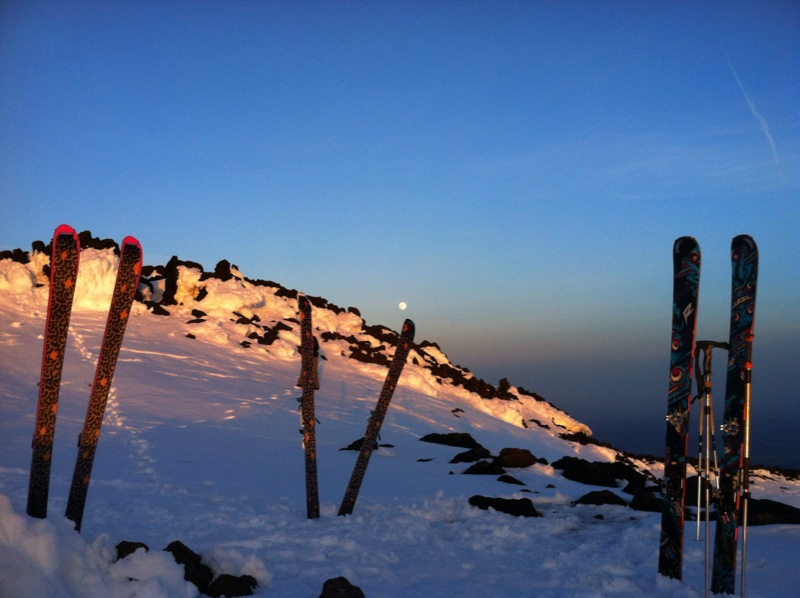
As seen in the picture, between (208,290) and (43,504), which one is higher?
(208,290)

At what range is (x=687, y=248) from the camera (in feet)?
22.3

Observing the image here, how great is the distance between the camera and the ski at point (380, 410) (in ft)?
30.6

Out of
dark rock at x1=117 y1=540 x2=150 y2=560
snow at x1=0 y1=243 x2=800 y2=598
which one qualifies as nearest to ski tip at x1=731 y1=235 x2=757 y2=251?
snow at x1=0 y1=243 x2=800 y2=598

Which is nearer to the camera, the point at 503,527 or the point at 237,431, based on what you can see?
the point at 503,527

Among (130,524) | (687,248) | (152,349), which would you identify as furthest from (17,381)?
(687,248)

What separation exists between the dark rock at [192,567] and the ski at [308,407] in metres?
3.01

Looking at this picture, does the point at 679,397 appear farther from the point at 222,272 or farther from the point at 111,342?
the point at 222,272

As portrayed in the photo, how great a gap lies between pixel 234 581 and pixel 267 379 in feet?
65.1

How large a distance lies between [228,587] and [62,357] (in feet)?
9.05

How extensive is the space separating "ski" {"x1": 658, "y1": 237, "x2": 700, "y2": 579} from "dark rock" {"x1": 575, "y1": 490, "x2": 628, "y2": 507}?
192 inches

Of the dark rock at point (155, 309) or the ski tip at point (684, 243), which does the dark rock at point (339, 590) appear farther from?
the dark rock at point (155, 309)

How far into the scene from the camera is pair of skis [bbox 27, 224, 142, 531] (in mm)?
6312

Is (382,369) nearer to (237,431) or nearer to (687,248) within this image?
(237,431)

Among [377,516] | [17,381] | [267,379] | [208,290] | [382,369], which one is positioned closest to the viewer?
[377,516]
